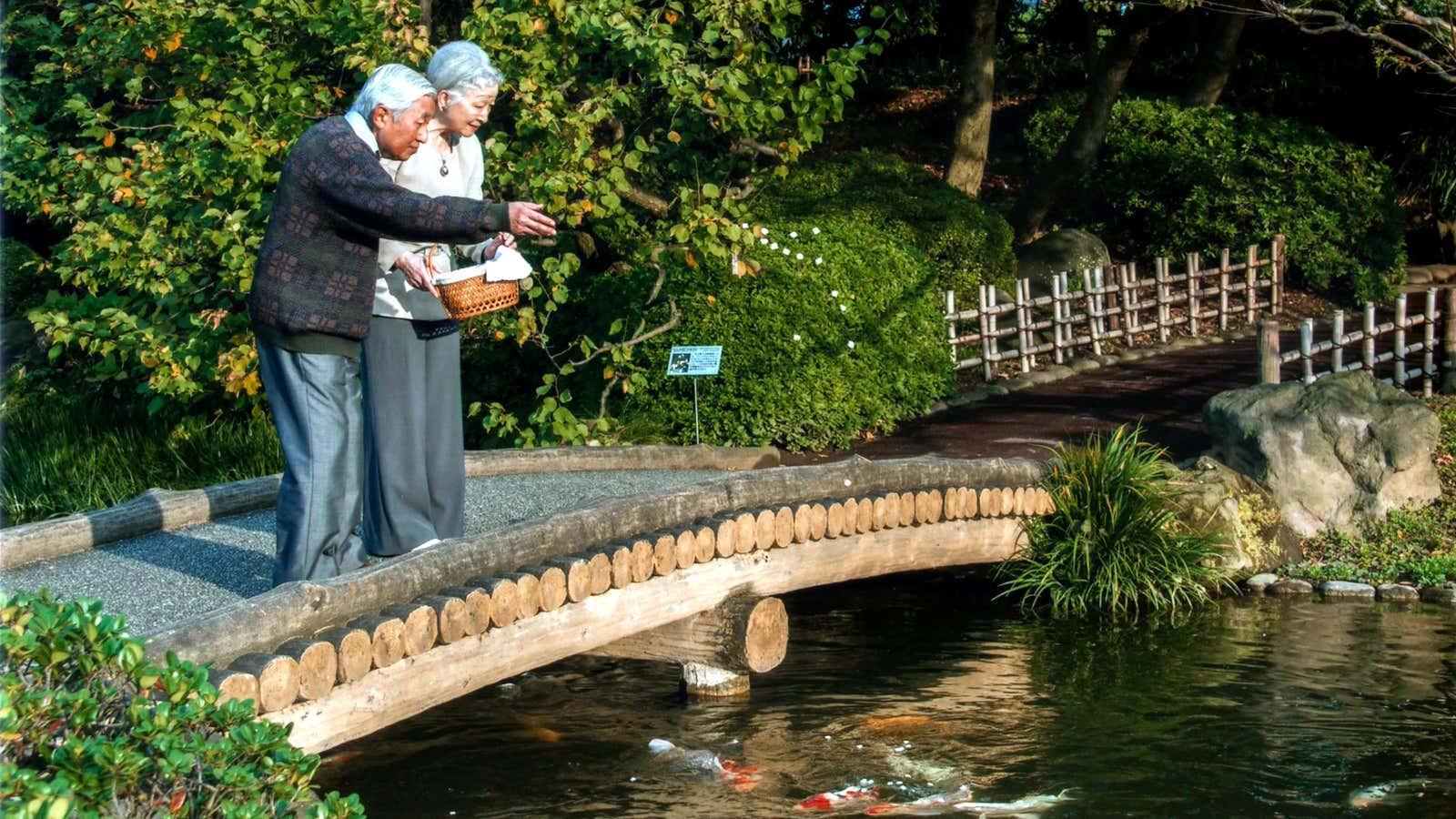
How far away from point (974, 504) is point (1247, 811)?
3.34 metres

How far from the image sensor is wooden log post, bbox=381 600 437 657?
5867 millimetres

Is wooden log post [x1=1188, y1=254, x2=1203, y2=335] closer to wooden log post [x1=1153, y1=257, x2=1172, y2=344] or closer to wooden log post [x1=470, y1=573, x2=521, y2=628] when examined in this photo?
wooden log post [x1=1153, y1=257, x2=1172, y2=344]

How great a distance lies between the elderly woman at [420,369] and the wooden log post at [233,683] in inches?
53.0

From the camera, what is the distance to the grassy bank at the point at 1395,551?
33.0 feet

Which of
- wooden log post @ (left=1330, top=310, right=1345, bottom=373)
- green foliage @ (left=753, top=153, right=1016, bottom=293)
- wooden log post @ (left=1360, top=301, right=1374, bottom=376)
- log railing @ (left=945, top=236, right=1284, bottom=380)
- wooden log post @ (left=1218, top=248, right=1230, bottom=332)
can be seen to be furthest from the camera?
wooden log post @ (left=1218, top=248, right=1230, bottom=332)

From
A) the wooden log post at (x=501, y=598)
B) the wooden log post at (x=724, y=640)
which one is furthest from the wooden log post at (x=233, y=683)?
the wooden log post at (x=724, y=640)

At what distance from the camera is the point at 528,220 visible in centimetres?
543

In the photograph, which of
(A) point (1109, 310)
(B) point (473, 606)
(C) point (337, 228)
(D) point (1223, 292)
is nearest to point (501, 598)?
(B) point (473, 606)

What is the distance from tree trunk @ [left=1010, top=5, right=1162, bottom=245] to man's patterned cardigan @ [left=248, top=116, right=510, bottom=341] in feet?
44.7

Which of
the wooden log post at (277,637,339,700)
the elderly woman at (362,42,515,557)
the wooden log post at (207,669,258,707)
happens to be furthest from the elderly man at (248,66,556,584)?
the wooden log post at (207,669,258,707)

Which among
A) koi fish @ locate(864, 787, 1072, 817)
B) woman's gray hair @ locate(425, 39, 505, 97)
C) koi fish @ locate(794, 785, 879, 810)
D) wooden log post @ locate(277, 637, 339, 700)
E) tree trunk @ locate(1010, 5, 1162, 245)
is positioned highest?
tree trunk @ locate(1010, 5, 1162, 245)

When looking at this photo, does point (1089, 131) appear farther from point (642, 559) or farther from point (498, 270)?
point (498, 270)

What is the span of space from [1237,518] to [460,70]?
6343 millimetres

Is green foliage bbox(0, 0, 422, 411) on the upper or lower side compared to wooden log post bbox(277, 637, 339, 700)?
upper
